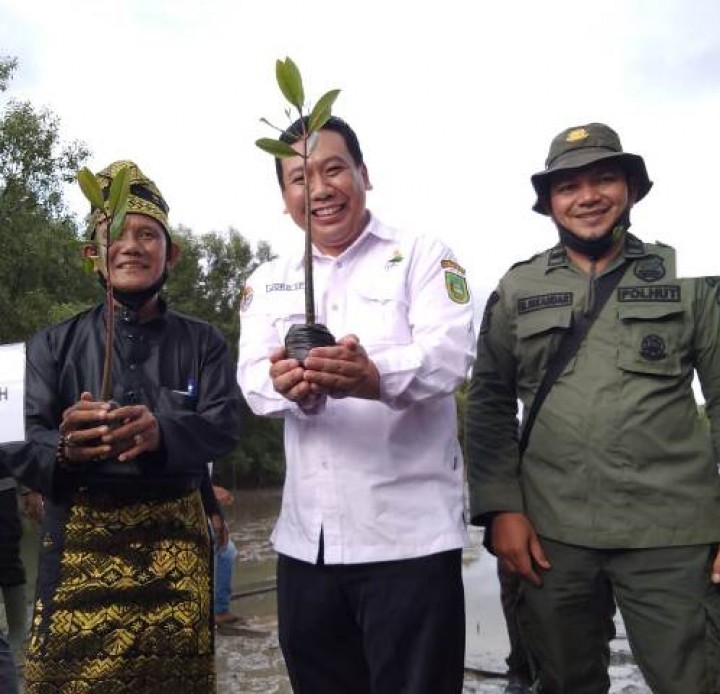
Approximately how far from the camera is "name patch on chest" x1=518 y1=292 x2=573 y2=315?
107 inches

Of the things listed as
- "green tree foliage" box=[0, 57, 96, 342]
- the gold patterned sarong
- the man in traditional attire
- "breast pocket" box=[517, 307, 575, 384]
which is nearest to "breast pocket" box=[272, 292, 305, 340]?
the man in traditional attire

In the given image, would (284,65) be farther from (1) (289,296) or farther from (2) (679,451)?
(2) (679,451)

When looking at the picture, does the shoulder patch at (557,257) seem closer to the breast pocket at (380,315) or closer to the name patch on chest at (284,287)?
the breast pocket at (380,315)

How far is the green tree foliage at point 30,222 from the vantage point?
48.2 feet

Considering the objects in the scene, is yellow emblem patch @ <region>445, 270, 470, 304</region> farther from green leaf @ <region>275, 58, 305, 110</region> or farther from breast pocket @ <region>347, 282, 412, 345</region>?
green leaf @ <region>275, 58, 305, 110</region>

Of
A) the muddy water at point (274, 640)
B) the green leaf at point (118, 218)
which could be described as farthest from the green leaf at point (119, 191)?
the muddy water at point (274, 640)

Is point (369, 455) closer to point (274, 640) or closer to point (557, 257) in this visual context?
point (557, 257)

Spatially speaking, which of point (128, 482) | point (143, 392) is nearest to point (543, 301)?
point (143, 392)

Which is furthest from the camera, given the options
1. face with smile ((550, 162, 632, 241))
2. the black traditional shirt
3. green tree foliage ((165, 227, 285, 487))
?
green tree foliage ((165, 227, 285, 487))

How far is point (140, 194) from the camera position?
2.65 m

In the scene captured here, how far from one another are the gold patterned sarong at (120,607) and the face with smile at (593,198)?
1474 mm

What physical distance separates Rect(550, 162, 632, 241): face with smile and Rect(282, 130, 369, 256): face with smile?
0.68 meters

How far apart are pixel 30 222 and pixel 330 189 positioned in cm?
1405

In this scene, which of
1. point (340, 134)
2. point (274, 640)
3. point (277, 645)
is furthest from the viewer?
point (274, 640)
